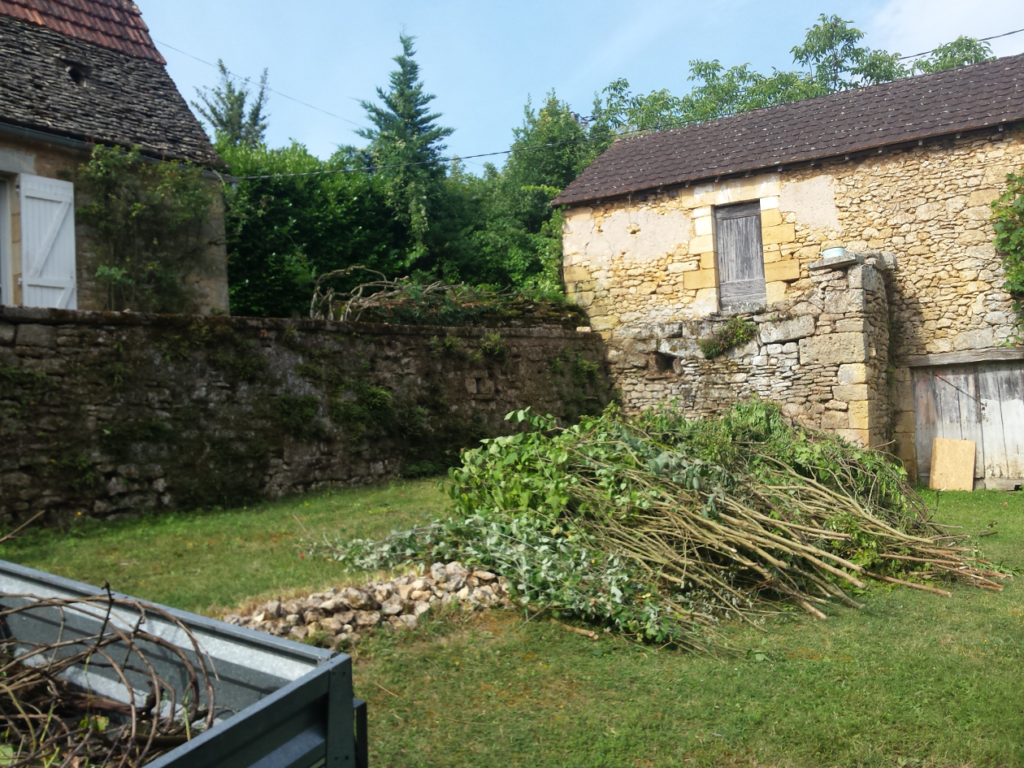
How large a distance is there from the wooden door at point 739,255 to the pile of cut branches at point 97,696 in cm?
1131

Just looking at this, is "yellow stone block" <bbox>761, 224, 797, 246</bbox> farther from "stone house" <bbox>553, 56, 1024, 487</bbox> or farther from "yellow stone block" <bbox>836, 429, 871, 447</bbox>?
"yellow stone block" <bbox>836, 429, 871, 447</bbox>

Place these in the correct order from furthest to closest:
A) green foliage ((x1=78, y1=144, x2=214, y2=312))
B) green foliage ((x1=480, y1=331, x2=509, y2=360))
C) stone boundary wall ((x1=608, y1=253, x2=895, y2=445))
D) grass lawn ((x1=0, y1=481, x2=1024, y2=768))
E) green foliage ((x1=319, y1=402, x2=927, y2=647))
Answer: green foliage ((x1=480, y1=331, x2=509, y2=360)), stone boundary wall ((x1=608, y1=253, x2=895, y2=445)), green foliage ((x1=78, y1=144, x2=214, y2=312)), green foliage ((x1=319, y1=402, x2=927, y2=647)), grass lawn ((x1=0, y1=481, x2=1024, y2=768))

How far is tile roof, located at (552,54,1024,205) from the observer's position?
11.0m

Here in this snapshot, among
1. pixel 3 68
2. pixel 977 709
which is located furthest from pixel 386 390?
pixel 977 709

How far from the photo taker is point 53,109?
9.43m

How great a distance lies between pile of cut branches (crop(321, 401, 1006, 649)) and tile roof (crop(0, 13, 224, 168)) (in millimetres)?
7104

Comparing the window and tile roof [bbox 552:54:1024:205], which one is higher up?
tile roof [bbox 552:54:1024:205]

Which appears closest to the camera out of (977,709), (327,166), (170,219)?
(977,709)

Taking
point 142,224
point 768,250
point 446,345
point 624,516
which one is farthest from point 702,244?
point 624,516

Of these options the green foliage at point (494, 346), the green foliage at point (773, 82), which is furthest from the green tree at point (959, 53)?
the green foliage at point (494, 346)

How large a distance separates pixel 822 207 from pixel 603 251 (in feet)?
11.9

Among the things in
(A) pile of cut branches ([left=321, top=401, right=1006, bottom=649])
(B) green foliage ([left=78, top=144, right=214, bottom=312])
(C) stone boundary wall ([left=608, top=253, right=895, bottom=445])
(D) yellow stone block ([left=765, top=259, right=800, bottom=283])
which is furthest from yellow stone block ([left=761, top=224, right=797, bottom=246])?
(B) green foliage ([left=78, top=144, right=214, bottom=312])

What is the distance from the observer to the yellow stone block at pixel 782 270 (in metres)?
12.0

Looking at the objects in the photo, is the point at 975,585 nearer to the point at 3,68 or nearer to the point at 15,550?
the point at 15,550
